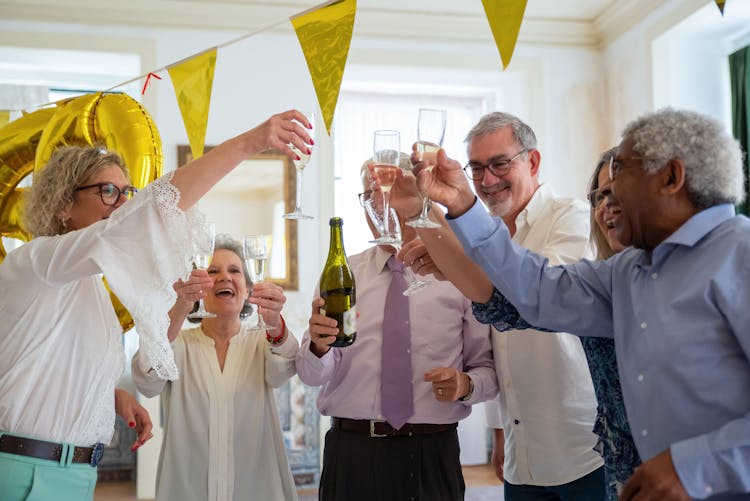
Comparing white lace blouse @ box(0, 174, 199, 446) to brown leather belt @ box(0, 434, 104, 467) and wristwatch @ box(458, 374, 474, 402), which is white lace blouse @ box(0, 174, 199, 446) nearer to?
brown leather belt @ box(0, 434, 104, 467)

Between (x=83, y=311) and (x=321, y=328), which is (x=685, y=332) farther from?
(x=83, y=311)

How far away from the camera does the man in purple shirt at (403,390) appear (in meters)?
2.06

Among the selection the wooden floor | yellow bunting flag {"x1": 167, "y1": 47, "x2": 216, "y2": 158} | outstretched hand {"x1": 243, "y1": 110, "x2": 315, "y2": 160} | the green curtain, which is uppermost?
the green curtain

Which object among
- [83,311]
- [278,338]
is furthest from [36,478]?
[278,338]

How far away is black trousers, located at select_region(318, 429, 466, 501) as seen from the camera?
2.06 meters

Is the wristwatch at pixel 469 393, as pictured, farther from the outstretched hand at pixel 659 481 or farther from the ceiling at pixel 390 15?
the ceiling at pixel 390 15

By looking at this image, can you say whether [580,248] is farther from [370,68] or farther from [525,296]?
[370,68]

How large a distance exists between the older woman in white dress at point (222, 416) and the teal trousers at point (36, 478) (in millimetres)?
505

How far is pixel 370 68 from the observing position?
5367 millimetres

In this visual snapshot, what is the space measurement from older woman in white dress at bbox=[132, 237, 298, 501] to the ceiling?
129 inches

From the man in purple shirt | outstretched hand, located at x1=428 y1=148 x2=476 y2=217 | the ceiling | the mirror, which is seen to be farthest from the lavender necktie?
the ceiling

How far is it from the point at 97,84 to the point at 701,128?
5.15m

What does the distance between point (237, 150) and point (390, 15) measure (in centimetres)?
393

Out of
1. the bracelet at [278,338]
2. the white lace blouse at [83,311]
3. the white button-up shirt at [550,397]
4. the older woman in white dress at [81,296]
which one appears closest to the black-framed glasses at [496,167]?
the white button-up shirt at [550,397]
